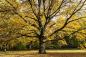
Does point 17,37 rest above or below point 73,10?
below

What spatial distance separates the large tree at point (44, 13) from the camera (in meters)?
26.6

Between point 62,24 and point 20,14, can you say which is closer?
point 20,14

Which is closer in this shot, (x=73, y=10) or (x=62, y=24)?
(x=73, y=10)

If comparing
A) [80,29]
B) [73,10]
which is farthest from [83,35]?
[73,10]

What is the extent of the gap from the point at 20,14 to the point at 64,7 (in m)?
4.67

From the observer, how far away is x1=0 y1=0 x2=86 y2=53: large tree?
1048 inches

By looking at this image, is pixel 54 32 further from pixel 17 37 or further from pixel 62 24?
pixel 17 37

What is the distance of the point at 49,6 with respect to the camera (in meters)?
28.1

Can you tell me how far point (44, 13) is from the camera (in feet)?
91.9

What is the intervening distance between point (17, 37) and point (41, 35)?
2669 millimetres

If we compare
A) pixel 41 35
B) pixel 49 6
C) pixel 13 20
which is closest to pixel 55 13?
pixel 49 6

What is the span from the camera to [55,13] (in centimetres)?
2830

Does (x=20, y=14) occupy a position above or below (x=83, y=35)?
above

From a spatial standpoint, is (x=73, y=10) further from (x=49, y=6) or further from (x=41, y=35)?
(x=41, y=35)
